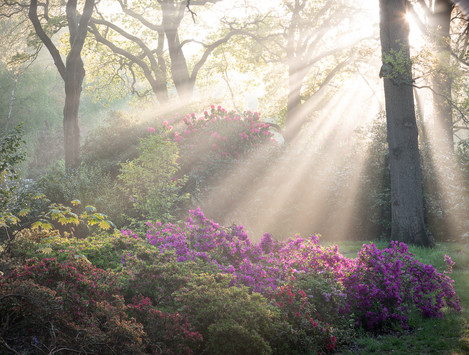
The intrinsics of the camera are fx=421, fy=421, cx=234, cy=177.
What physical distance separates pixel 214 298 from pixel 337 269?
8.40 feet

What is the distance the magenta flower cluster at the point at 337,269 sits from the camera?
580 centimetres

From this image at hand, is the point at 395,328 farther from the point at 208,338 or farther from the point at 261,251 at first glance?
the point at 208,338

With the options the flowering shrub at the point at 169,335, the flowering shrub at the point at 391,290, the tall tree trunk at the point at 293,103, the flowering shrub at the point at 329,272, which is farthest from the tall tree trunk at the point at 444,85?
the flowering shrub at the point at 169,335

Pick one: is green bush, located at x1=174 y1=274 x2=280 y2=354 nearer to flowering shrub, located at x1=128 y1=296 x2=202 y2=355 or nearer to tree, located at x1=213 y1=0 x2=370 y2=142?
flowering shrub, located at x1=128 y1=296 x2=202 y2=355

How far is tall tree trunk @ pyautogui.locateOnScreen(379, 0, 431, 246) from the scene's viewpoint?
33.2 ft

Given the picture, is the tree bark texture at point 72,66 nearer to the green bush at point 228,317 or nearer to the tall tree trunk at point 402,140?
the tall tree trunk at point 402,140

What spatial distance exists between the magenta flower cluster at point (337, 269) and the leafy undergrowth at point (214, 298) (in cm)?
2

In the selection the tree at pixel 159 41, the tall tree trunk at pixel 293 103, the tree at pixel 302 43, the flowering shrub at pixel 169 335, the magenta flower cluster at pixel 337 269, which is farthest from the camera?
the tall tree trunk at pixel 293 103

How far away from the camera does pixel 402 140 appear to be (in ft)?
33.3

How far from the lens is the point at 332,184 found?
12711 millimetres

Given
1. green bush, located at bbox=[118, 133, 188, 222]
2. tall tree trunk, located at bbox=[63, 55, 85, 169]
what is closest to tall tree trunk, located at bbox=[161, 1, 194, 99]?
tall tree trunk, located at bbox=[63, 55, 85, 169]

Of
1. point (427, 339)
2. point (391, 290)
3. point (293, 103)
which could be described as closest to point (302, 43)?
point (293, 103)

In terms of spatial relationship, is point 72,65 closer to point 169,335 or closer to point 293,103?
point 293,103

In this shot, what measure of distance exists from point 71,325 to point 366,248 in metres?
4.61
